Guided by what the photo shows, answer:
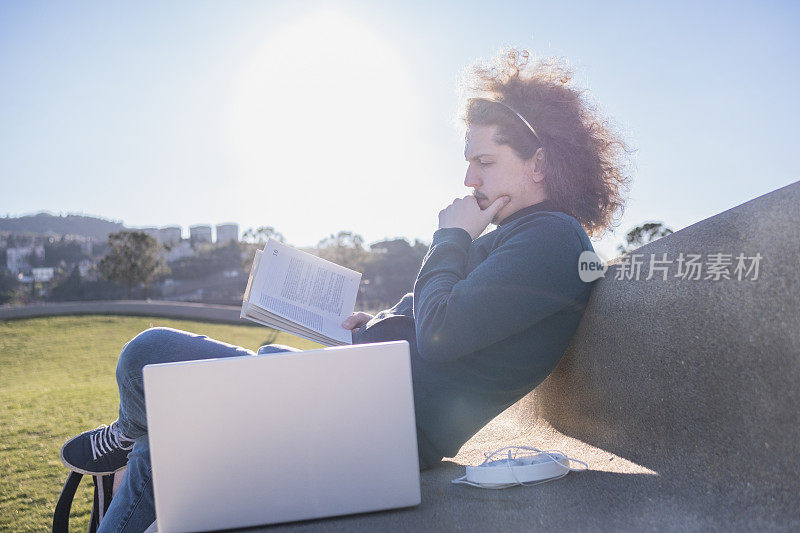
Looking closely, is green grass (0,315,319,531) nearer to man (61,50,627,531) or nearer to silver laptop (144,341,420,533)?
man (61,50,627,531)

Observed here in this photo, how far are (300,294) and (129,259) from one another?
3898 cm

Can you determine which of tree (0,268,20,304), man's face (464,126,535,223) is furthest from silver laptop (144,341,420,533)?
tree (0,268,20,304)

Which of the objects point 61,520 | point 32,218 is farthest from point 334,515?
point 32,218

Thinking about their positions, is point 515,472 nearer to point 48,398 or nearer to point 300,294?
point 300,294

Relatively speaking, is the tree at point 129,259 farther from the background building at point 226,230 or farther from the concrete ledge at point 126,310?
the background building at point 226,230

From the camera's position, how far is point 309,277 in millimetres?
1911

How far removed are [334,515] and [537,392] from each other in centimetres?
127

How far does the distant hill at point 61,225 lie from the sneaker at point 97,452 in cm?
9348

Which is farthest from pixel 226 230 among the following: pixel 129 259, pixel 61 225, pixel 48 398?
pixel 48 398

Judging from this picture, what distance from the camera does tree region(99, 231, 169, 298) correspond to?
120ft

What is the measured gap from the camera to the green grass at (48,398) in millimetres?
3191

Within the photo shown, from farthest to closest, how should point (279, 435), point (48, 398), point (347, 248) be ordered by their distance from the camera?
1. point (347, 248)
2. point (48, 398)
3. point (279, 435)

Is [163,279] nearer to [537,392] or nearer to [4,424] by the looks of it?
[4,424]

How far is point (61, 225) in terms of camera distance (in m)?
87.6
